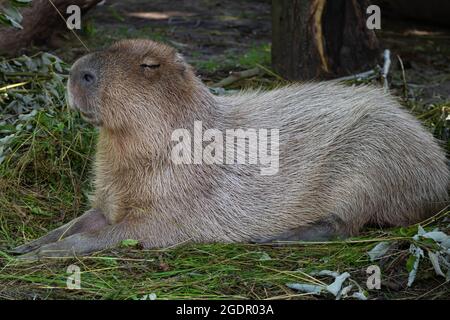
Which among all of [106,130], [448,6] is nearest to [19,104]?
[106,130]

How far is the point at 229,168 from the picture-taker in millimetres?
4730

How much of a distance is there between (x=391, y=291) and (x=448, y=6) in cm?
564

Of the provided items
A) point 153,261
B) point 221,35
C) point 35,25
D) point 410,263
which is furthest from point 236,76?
point 410,263

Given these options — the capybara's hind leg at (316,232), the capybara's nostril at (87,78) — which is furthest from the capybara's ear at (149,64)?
the capybara's hind leg at (316,232)

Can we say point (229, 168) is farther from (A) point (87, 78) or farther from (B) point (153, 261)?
(A) point (87, 78)

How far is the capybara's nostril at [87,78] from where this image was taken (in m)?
4.47

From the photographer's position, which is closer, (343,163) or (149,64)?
(149,64)

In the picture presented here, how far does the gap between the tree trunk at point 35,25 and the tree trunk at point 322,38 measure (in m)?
1.74

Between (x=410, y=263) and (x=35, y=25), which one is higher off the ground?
(x=35, y=25)

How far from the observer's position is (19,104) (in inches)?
234

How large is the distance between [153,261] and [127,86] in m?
0.90

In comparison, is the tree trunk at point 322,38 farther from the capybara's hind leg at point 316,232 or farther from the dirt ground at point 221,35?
the capybara's hind leg at point 316,232

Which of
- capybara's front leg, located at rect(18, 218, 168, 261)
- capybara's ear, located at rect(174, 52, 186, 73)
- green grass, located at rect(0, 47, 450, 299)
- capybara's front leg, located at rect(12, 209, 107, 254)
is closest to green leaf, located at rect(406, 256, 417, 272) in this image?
green grass, located at rect(0, 47, 450, 299)
